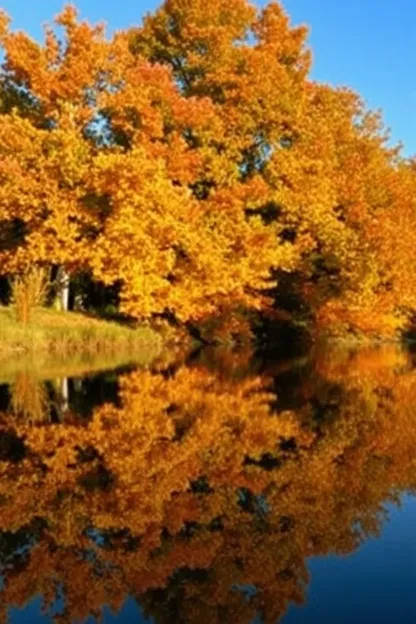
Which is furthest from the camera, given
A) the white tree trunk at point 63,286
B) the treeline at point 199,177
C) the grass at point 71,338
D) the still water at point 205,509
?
the white tree trunk at point 63,286

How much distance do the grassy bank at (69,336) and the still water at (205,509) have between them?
9.90 m

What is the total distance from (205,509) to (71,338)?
19609mm

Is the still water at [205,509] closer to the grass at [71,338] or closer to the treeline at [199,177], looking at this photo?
the grass at [71,338]

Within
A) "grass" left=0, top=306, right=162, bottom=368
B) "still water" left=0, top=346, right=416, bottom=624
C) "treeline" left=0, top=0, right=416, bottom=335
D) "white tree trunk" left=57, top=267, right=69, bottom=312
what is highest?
"treeline" left=0, top=0, right=416, bottom=335

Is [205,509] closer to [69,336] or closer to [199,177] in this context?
[69,336]

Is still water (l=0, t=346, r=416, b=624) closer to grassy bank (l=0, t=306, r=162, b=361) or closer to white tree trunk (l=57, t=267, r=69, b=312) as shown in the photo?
grassy bank (l=0, t=306, r=162, b=361)

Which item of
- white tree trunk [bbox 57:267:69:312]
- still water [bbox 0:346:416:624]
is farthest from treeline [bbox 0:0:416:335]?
still water [bbox 0:346:416:624]

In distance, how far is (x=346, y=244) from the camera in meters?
35.8

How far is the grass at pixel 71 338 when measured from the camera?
86.9 feet

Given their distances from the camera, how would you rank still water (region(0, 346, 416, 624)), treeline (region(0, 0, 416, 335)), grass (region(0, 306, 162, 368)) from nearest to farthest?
still water (region(0, 346, 416, 624)) → grass (region(0, 306, 162, 368)) → treeline (region(0, 0, 416, 335))

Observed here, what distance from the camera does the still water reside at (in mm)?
6602

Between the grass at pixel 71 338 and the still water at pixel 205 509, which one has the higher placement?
the grass at pixel 71 338

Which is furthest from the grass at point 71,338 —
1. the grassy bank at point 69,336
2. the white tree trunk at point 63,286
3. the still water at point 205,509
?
the still water at point 205,509

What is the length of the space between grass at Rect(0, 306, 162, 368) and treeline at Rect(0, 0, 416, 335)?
0.93 meters
